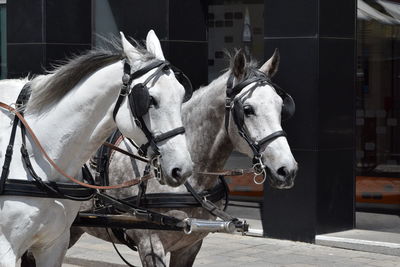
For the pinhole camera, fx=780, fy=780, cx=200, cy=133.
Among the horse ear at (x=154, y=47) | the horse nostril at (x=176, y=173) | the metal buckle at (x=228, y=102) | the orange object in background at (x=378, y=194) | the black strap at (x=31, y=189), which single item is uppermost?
the horse ear at (x=154, y=47)

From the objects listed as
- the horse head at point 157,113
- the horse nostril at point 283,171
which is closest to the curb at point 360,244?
the horse nostril at point 283,171

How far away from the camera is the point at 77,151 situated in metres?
4.46

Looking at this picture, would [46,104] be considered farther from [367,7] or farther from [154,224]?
[367,7]

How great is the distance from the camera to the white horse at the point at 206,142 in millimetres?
5023

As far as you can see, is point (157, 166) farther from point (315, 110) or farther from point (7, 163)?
point (315, 110)

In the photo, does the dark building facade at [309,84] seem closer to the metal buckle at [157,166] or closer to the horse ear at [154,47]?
the horse ear at [154,47]

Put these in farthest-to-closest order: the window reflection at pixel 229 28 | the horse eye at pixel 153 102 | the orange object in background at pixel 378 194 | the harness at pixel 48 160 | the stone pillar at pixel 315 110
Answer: the window reflection at pixel 229 28 < the orange object in background at pixel 378 194 < the stone pillar at pixel 315 110 < the harness at pixel 48 160 < the horse eye at pixel 153 102

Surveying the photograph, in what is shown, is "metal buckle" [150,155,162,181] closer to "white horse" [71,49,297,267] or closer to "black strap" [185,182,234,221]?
"white horse" [71,49,297,267]

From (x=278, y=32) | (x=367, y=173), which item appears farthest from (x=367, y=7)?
(x=367, y=173)

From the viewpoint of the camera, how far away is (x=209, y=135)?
5.36 metres

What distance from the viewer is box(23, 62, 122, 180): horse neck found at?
431 centimetres

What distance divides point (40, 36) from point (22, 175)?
719 centimetres

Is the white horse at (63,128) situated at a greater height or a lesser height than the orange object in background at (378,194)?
greater

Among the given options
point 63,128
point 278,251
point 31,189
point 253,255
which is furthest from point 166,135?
point 278,251
